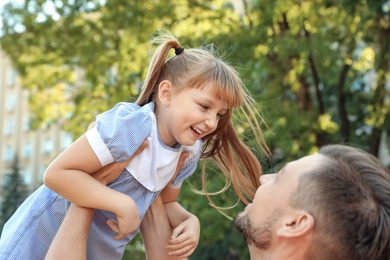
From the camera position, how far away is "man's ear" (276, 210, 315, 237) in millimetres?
2367

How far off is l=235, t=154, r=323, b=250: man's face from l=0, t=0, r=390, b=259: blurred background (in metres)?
9.53

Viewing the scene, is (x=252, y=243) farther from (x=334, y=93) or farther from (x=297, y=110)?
(x=334, y=93)

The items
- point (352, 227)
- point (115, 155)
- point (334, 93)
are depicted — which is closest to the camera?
point (352, 227)

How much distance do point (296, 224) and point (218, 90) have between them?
753 mm

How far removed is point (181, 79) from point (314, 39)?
11650 millimetres

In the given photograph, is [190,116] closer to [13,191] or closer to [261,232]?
[261,232]

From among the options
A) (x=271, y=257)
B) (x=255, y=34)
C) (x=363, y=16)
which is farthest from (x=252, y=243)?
(x=255, y=34)

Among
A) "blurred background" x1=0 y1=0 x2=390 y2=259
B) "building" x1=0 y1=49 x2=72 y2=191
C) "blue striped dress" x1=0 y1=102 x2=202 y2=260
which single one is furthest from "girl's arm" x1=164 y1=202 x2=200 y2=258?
"building" x1=0 y1=49 x2=72 y2=191

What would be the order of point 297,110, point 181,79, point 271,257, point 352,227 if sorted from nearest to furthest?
point 352,227
point 271,257
point 181,79
point 297,110

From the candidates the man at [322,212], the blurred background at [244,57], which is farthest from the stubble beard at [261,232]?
the blurred background at [244,57]

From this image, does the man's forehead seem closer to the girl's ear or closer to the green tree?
→ the girl's ear

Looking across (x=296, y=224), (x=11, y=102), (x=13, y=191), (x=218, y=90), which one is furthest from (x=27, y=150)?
(x=296, y=224)

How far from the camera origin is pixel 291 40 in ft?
44.3

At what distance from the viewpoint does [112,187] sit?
2.84 m
